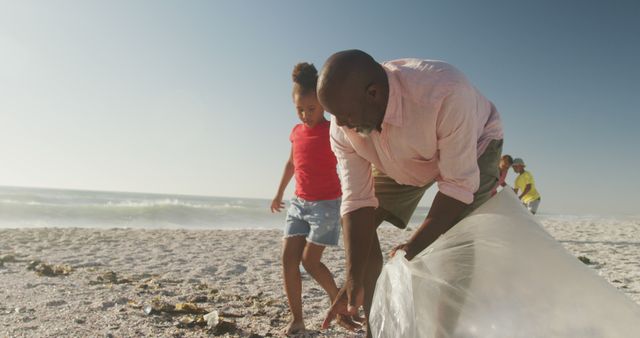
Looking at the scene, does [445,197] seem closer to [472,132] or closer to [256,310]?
[472,132]

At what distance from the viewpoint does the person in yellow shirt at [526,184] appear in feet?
26.5

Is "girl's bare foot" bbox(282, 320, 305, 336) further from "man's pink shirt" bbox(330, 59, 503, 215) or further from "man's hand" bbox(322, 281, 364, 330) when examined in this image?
"man's pink shirt" bbox(330, 59, 503, 215)

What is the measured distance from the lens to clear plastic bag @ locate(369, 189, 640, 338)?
4.05 ft

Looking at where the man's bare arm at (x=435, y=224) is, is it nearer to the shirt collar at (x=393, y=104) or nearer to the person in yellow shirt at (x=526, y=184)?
the shirt collar at (x=393, y=104)

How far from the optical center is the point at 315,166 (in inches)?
119

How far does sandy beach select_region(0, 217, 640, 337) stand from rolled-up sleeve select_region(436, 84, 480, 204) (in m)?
1.36

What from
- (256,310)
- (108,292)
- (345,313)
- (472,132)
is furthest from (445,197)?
(108,292)

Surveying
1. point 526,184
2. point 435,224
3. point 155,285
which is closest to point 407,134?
point 435,224

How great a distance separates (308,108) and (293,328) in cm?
132

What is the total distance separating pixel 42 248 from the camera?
255 inches

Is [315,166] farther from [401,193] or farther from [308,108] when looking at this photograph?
[401,193]

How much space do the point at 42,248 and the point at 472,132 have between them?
6609 millimetres

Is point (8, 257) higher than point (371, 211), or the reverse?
point (371, 211)

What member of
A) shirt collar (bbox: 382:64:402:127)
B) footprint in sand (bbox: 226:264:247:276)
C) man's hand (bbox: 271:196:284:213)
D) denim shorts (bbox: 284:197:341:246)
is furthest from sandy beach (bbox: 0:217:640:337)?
shirt collar (bbox: 382:64:402:127)
